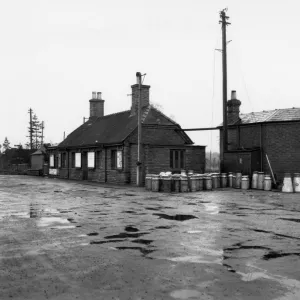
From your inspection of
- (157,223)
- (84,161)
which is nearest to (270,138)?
(84,161)

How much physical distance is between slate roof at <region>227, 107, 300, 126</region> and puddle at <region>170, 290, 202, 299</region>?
887 inches

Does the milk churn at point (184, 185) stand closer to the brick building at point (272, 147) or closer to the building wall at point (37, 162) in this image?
the brick building at point (272, 147)

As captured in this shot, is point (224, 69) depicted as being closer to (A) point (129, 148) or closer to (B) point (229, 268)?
(A) point (129, 148)

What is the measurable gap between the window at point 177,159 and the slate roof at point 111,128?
8.29 feet

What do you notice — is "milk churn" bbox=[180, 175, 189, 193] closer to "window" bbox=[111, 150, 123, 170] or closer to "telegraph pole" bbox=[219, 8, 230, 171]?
"telegraph pole" bbox=[219, 8, 230, 171]

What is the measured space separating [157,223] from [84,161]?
2306 cm

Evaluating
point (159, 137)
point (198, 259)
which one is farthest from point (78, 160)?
point (198, 259)

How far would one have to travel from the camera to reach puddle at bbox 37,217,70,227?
10.5 meters

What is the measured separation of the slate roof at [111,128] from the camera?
96.7 ft

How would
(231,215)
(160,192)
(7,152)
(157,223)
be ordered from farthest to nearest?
Result: (7,152) → (160,192) → (231,215) → (157,223)

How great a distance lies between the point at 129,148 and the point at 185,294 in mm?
22876

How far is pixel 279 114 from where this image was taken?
26.6m

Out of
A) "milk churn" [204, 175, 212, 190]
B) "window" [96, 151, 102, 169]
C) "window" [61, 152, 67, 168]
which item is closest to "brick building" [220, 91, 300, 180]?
"milk churn" [204, 175, 212, 190]

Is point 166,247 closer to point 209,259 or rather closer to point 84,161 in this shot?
point 209,259
